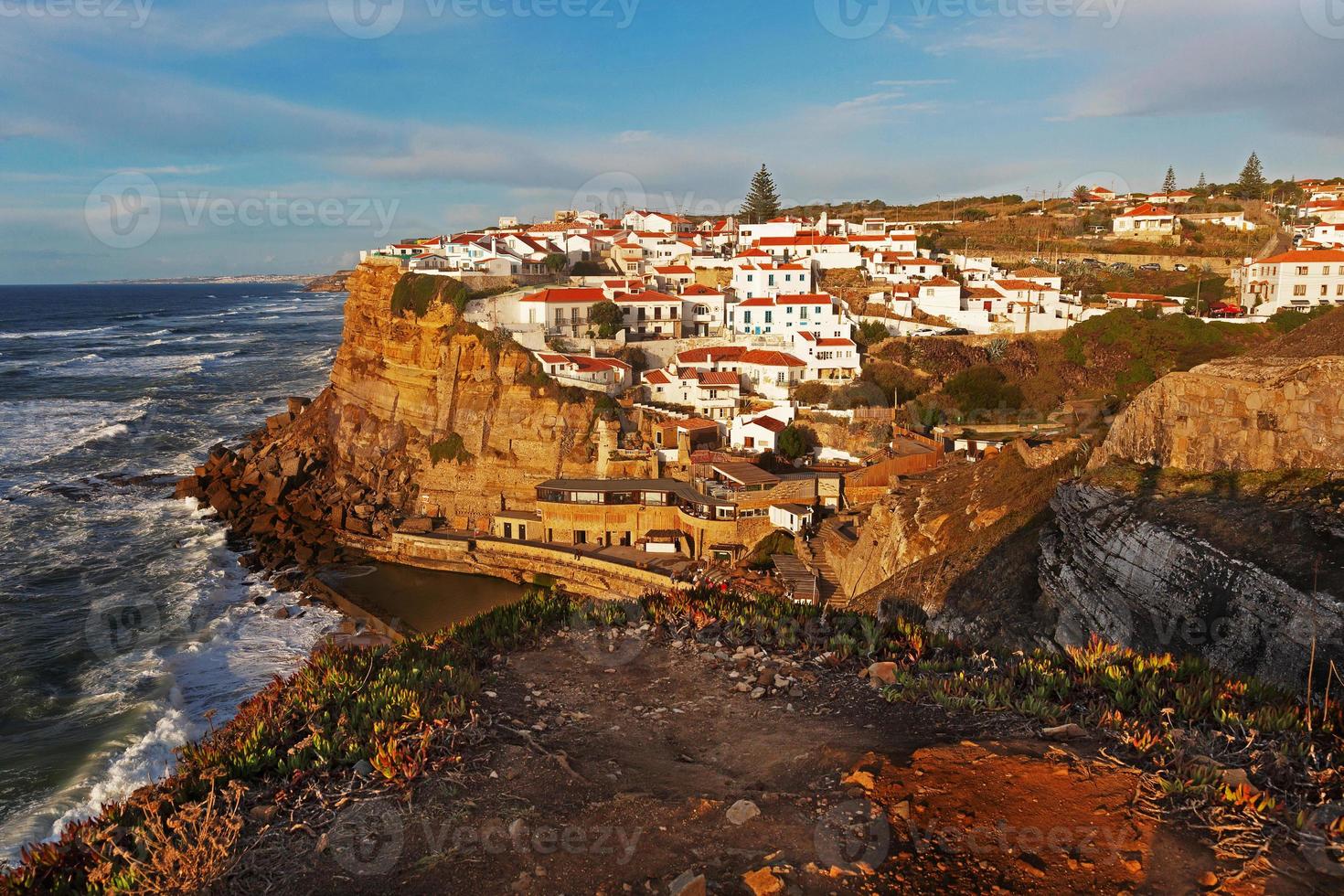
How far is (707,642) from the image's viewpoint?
9.27 m

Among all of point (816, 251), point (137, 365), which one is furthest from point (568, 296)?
point (137, 365)

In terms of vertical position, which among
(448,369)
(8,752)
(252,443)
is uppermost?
(448,369)

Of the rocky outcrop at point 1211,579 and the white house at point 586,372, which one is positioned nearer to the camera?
the rocky outcrop at point 1211,579

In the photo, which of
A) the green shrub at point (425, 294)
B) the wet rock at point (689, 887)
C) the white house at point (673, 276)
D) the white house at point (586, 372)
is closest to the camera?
the wet rock at point (689, 887)

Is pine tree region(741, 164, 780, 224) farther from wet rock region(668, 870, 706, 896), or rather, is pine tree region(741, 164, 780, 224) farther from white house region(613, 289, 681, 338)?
wet rock region(668, 870, 706, 896)

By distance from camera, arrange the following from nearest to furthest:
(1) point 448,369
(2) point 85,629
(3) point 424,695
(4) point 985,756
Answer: (4) point 985,756, (3) point 424,695, (2) point 85,629, (1) point 448,369

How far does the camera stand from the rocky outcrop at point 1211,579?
9688 mm

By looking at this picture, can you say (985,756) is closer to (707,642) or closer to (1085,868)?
(1085,868)

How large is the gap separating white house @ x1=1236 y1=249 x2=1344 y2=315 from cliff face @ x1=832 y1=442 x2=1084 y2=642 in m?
26.9

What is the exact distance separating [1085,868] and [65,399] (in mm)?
65219

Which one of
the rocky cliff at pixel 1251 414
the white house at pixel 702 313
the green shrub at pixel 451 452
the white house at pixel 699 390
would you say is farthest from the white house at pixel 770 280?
the rocky cliff at pixel 1251 414

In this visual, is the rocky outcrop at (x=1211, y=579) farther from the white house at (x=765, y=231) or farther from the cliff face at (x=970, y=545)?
the white house at (x=765, y=231)

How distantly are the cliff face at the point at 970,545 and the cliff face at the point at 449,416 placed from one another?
44.9 ft

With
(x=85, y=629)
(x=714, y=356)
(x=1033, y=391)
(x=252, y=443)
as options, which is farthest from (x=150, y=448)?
(x=1033, y=391)
